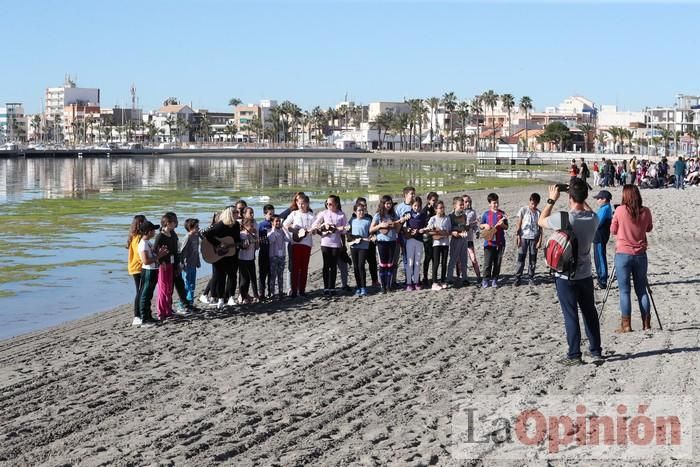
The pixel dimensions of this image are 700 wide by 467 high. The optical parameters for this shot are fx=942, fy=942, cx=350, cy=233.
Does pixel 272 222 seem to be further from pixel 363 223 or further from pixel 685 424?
pixel 685 424

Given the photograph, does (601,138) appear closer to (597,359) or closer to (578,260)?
(597,359)

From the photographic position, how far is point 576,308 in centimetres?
919

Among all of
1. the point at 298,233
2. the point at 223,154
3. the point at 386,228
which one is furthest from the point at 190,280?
the point at 223,154

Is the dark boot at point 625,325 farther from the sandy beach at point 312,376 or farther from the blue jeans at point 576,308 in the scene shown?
the blue jeans at point 576,308

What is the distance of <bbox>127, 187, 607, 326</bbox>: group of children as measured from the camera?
13.6 meters

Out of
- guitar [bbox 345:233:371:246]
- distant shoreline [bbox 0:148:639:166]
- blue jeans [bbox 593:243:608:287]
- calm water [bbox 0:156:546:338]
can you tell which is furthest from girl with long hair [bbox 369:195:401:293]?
distant shoreline [bbox 0:148:639:166]

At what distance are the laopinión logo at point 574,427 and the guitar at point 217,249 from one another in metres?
5.91

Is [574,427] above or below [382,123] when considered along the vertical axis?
below

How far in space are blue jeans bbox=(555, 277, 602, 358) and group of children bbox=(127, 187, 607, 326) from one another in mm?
4948

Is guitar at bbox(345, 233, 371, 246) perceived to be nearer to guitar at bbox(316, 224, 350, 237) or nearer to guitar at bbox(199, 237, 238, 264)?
guitar at bbox(316, 224, 350, 237)

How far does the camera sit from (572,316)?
9195 millimetres

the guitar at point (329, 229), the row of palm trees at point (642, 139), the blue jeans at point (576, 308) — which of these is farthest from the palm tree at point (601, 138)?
the blue jeans at point (576, 308)

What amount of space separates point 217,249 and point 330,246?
179 cm

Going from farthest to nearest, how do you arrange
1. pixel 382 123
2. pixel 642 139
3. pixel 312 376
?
pixel 382 123, pixel 642 139, pixel 312 376
